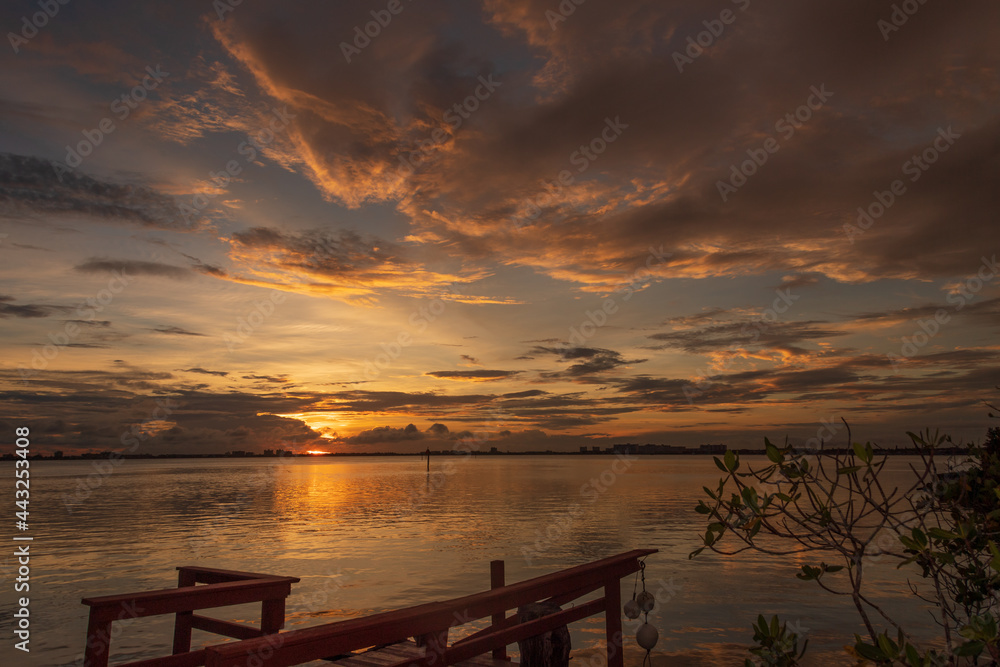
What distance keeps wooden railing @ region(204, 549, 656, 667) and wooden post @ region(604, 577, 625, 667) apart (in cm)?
16

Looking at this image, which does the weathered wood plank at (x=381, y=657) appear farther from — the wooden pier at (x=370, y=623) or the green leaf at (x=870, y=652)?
the green leaf at (x=870, y=652)

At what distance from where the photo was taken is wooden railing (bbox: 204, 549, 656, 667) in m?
3.50

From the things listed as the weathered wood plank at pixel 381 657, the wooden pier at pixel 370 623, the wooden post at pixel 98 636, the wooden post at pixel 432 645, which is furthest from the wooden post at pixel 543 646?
the wooden post at pixel 98 636

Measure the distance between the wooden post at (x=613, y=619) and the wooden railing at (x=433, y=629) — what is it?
16cm

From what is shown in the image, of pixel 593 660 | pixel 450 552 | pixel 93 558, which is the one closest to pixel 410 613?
pixel 593 660

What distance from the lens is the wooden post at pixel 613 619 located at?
23.9 ft

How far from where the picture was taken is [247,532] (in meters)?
37.0

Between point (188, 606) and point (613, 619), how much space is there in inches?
190

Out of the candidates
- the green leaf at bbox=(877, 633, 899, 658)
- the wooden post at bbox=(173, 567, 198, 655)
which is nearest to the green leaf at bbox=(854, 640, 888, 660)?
the green leaf at bbox=(877, 633, 899, 658)

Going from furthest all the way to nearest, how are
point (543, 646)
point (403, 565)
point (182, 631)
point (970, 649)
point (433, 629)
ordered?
1. point (403, 565)
2. point (182, 631)
3. point (543, 646)
4. point (433, 629)
5. point (970, 649)

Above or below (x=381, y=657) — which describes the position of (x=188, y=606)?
above

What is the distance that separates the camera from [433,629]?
14.7ft

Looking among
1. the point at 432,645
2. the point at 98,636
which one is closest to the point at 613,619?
the point at 432,645

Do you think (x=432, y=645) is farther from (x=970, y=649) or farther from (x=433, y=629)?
(x=970, y=649)
